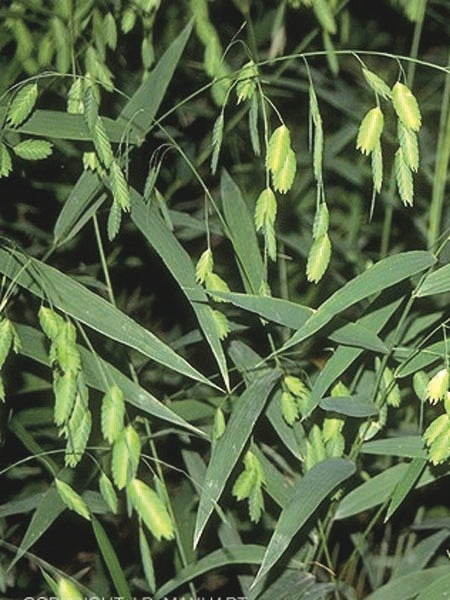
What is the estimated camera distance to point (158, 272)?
53.7 inches

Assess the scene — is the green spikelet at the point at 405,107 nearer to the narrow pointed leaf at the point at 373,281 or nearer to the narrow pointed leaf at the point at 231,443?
the narrow pointed leaf at the point at 373,281

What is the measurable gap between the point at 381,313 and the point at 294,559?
0.28 metres

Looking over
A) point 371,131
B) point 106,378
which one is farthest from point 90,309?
point 371,131

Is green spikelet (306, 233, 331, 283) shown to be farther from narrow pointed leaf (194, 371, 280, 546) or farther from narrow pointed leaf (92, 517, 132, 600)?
narrow pointed leaf (92, 517, 132, 600)

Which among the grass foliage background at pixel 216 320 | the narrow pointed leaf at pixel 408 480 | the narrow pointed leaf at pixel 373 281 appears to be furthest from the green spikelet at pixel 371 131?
the narrow pointed leaf at pixel 408 480

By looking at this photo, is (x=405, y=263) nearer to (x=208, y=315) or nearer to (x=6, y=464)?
(x=208, y=315)

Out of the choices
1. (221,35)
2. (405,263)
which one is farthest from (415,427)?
(221,35)

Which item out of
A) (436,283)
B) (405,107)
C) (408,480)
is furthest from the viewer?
(408,480)

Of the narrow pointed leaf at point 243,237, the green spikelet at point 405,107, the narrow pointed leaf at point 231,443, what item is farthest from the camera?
the narrow pointed leaf at point 243,237

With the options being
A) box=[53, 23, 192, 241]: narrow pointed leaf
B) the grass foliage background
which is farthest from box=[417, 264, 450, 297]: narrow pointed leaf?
box=[53, 23, 192, 241]: narrow pointed leaf

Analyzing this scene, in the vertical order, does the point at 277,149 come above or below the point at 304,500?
above

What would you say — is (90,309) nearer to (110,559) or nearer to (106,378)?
(106,378)

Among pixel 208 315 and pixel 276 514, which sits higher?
pixel 208 315

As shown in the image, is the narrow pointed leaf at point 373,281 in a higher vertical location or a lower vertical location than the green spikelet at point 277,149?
lower
